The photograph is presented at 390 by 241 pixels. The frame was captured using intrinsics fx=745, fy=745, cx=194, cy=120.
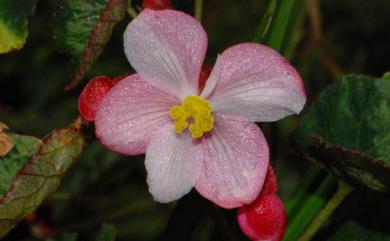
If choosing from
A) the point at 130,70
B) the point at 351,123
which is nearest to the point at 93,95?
the point at 351,123

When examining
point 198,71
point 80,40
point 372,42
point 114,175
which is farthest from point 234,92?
point 372,42

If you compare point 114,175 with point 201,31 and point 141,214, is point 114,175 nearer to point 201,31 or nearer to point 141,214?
point 141,214

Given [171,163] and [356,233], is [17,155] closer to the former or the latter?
[171,163]

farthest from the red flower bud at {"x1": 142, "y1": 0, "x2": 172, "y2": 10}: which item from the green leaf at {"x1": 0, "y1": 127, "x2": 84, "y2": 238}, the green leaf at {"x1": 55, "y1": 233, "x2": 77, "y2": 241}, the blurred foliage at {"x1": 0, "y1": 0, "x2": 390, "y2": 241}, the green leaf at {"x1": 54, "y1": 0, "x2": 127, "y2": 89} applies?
the blurred foliage at {"x1": 0, "y1": 0, "x2": 390, "y2": 241}

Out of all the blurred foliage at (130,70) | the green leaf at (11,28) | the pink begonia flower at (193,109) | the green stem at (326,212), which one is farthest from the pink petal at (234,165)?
the blurred foliage at (130,70)

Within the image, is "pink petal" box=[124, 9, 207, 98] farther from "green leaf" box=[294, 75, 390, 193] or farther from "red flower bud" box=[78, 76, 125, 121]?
"green leaf" box=[294, 75, 390, 193]

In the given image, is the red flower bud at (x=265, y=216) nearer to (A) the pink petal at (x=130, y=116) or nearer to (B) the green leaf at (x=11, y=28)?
(A) the pink petal at (x=130, y=116)
